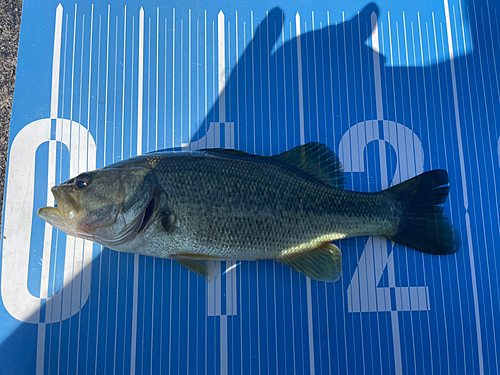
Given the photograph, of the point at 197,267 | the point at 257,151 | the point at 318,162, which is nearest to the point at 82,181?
the point at 197,267

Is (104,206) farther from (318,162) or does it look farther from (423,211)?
(423,211)

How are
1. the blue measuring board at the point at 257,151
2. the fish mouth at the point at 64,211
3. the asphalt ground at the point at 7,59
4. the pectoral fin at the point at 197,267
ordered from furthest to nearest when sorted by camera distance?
the asphalt ground at the point at 7,59 → the blue measuring board at the point at 257,151 → the pectoral fin at the point at 197,267 → the fish mouth at the point at 64,211

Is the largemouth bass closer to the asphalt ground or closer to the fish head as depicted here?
the fish head

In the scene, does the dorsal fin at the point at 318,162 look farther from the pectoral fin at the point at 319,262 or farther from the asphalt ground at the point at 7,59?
the asphalt ground at the point at 7,59

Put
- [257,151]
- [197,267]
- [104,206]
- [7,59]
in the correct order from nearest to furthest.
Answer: [104,206]
[197,267]
[257,151]
[7,59]

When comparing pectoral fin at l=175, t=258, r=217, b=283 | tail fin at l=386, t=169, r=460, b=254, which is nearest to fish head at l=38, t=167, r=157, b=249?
pectoral fin at l=175, t=258, r=217, b=283

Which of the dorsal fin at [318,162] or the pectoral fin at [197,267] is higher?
the dorsal fin at [318,162]

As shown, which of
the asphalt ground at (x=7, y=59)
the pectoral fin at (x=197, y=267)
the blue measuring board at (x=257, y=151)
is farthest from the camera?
the asphalt ground at (x=7, y=59)

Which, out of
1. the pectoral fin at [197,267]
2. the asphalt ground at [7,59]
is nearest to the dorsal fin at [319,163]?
the pectoral fin at [197,267]
